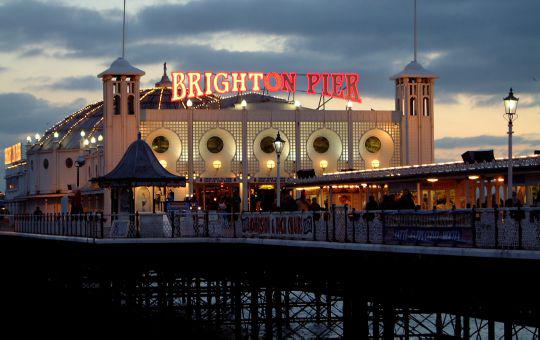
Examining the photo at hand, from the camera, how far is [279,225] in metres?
39.7

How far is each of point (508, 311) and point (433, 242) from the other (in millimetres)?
4553

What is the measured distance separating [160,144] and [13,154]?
6907cm

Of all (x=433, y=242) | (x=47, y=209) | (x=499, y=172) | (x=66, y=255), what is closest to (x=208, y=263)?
(x=66, y=255)

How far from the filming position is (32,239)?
6019cm

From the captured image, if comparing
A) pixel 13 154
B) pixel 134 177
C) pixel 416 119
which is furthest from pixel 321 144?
pixel 13 154

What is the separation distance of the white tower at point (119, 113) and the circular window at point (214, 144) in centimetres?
508

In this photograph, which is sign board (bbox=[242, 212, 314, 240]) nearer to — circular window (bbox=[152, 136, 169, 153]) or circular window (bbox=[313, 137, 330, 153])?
circular window (bbox=[152, 136, 169, 153])

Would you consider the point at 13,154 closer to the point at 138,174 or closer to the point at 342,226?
the point at 138,174

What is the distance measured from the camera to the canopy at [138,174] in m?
49.3

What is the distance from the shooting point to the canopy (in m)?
49.3

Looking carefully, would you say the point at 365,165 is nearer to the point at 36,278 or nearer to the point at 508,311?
the point at 36,278

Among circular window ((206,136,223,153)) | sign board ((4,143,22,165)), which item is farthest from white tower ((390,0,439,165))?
sign board ((4,143,22,165))

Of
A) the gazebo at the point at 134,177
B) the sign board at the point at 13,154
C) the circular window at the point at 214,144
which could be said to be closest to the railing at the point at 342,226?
the gazebo at the point at 134,177

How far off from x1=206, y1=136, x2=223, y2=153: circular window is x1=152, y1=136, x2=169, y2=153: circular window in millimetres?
2938
